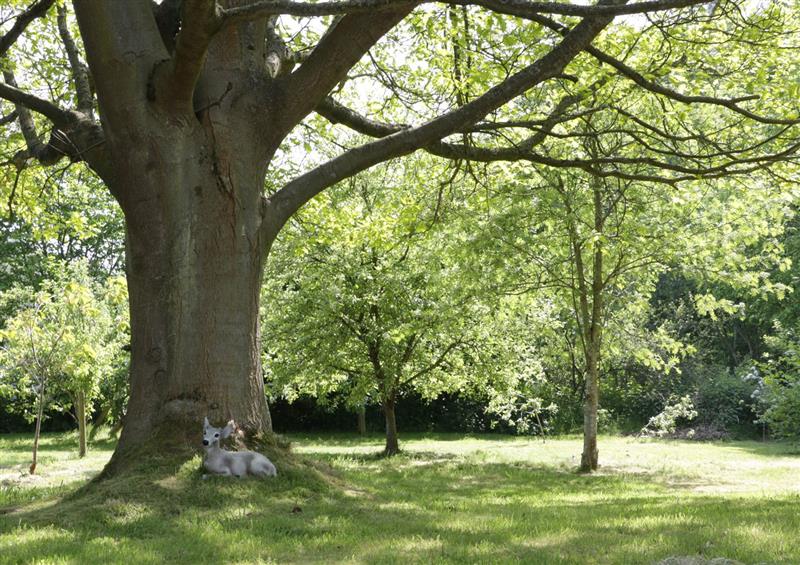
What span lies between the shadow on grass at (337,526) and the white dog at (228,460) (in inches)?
5.1

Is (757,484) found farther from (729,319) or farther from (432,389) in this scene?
(729,319)

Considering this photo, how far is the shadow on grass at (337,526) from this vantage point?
5176 mm

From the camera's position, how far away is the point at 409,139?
8523 mm

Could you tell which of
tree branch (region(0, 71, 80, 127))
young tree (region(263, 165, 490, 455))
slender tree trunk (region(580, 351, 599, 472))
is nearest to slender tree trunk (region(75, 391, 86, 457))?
young tree (region(263, 165, 490, 455))

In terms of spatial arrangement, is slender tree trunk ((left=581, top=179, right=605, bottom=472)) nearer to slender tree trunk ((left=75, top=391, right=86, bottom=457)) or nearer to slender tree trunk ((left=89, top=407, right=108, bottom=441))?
slender tree trunk ((left=75, top=391, right=86, bottom=457))

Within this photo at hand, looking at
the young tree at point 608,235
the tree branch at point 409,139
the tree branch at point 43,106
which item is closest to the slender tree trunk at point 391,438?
the young tree at point 608,235

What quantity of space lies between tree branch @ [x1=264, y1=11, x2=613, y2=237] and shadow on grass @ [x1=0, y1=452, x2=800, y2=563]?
2771 mm

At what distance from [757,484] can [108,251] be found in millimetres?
39966

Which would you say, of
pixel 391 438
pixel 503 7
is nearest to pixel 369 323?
pixel 391 438

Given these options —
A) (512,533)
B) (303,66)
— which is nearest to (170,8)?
(303,66)

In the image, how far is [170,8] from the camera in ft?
28.7

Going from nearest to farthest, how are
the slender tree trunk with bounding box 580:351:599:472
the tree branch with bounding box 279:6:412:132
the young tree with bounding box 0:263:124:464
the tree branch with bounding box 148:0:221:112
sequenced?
the tree branch with bounding box 148:0:221:112 < the tree branch with bounding box 279:6:412:132 < the slender tree trunk with bounding box 580:351:599:472 < the young tree with bounding box 0:263:124:464

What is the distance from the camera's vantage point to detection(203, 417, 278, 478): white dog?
6.93 meters

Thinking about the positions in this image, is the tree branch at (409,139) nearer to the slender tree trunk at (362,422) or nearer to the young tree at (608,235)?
the young tree at (608,235)
